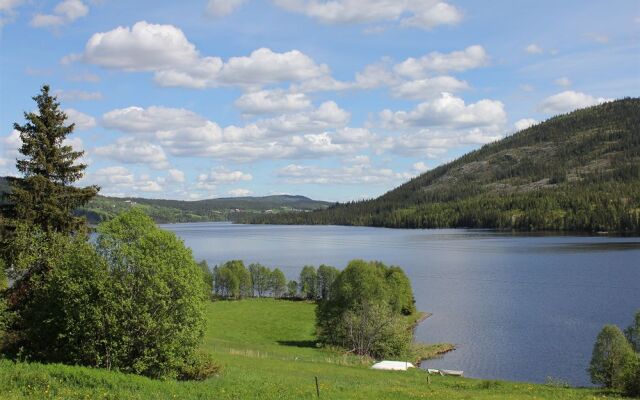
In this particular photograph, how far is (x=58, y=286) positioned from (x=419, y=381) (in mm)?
26899

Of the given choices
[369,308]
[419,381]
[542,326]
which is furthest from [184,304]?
[542,326]

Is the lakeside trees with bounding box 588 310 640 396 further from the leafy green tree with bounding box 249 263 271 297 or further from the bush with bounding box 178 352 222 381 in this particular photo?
the leafy green tree with bounding box 249 263 271 297

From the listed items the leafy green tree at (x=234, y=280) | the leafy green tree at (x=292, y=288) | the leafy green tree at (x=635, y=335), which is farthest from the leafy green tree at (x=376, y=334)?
the leafy green tree at (x=234, y=280)

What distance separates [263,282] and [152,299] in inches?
4560

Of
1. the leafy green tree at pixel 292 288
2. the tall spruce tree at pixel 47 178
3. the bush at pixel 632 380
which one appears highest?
the tall spruce tree at pixel 47 178

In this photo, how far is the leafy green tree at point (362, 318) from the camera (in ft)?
230

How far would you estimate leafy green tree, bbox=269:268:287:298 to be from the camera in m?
143

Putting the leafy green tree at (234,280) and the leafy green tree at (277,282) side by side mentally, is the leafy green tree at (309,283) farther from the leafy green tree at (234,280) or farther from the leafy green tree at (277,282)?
the leafy green tree at (234,280)

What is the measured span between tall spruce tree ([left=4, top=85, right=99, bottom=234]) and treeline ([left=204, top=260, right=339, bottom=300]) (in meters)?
98.1

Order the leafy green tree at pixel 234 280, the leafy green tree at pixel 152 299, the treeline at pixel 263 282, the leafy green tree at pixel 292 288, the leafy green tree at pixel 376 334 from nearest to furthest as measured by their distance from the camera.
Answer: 1. the leafy green tree at pixel 152 299
2. the leafy green tree at pixel 376 334
3. the treeline at pixel 263 282
4. the leafy green tree at pixel 292 288
5. the leafy green tree at pixel 234 280

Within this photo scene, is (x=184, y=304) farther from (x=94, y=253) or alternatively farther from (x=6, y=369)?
(x=6, y=369)

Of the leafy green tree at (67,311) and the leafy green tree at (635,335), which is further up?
the leafy green tree at (67,311)

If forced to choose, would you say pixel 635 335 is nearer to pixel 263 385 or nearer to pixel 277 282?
pixel 263 385

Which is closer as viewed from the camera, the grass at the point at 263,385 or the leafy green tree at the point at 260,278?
the grass at the point at 263,385
